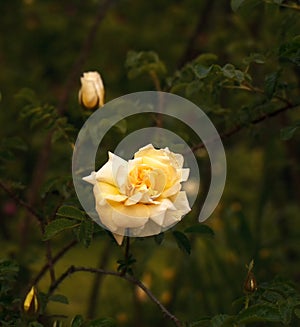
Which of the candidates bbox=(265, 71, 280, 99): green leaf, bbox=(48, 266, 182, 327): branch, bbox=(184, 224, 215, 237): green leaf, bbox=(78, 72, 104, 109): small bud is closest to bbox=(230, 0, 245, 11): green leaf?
bbox=(265, 71, 280, 99): green leaf

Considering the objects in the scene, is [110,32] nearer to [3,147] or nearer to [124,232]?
[3,147]

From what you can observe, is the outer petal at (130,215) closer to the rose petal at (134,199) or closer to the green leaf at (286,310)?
the rose petal at (134,199)

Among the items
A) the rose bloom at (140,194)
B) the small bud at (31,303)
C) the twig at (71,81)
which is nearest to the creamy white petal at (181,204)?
the rose bloom at (140,194)

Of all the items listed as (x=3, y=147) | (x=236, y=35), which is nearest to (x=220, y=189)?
(x=3, y=147)

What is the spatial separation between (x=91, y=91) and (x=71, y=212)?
0.28 m

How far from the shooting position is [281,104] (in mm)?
1538

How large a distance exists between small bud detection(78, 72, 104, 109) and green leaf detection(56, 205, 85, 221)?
0.86 feet

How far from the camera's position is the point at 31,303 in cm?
118

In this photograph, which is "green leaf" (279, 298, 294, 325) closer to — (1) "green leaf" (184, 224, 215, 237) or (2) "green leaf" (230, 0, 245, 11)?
(1) "green leaf" (184, 224, 215, 237)

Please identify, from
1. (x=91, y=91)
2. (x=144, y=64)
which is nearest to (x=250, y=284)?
(x=91, y=91)

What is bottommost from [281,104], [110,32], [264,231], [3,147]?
[264,231]

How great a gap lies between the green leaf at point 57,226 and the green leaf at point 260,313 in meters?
0.28

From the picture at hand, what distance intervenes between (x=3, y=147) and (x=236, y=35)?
1.36 metres

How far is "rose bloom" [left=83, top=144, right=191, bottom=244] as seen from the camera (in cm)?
106
